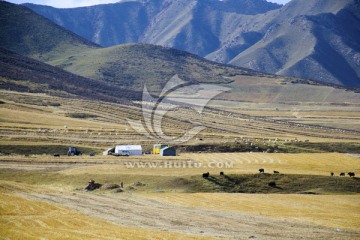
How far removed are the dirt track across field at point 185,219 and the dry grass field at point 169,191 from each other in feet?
0.29

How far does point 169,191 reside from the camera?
59.1m

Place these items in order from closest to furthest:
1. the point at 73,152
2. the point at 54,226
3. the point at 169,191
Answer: the point at 54,226, the point at 169,191, the point at 73,152

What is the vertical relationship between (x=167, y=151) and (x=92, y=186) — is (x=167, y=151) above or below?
above

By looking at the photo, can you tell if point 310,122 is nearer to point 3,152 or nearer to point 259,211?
point 3,152

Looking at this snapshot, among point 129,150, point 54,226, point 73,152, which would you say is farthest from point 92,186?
point 129,150

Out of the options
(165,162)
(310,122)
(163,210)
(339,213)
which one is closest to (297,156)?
(165,162)

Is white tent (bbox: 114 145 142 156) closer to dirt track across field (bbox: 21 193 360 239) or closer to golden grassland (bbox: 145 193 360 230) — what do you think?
golden grassland (bbox: 145 193 360 230)

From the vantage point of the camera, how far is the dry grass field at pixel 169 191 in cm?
3812

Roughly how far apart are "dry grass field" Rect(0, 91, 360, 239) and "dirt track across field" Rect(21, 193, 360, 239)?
0.29 ft

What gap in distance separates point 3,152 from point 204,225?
52.2m

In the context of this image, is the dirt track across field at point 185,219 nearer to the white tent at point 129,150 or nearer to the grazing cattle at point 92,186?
the grazing cattle at point 92,186

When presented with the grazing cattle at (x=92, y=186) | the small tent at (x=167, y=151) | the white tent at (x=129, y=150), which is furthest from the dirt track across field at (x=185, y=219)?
the white tent at (x=129, y=150)

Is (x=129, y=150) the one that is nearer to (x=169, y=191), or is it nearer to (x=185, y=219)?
(x=169, y=191)

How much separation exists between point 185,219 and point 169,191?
16193mm
